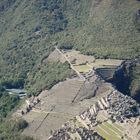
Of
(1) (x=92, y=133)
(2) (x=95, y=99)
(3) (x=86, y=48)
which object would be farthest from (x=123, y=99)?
(3) (x=86, y=48)

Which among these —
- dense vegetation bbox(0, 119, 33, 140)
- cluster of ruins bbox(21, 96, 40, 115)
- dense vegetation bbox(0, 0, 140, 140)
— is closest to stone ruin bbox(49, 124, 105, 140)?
dense vegetation bbox(0, 119, 33, 140)

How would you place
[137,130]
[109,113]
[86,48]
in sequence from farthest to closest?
[86,48]
[109,113]
[137,130]

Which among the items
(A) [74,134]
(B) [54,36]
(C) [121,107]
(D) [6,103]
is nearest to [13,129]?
(A) [74,134]

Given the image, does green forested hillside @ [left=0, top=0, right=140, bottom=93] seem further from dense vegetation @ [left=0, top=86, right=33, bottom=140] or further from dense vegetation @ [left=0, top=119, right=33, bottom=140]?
dense vegetation @ [left=0, top=119, right=33, bottom=140]

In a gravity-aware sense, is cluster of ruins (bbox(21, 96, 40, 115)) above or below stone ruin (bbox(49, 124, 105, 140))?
below

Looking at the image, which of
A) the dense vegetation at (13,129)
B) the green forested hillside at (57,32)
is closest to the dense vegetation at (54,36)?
the green forested hillside at (57,32)

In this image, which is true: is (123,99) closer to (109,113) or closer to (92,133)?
(109,113)

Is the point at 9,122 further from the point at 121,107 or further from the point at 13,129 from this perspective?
the point at 121,107

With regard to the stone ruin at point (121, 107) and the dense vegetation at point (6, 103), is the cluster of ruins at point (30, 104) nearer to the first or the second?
the dense vegetation at point (6, 103)
